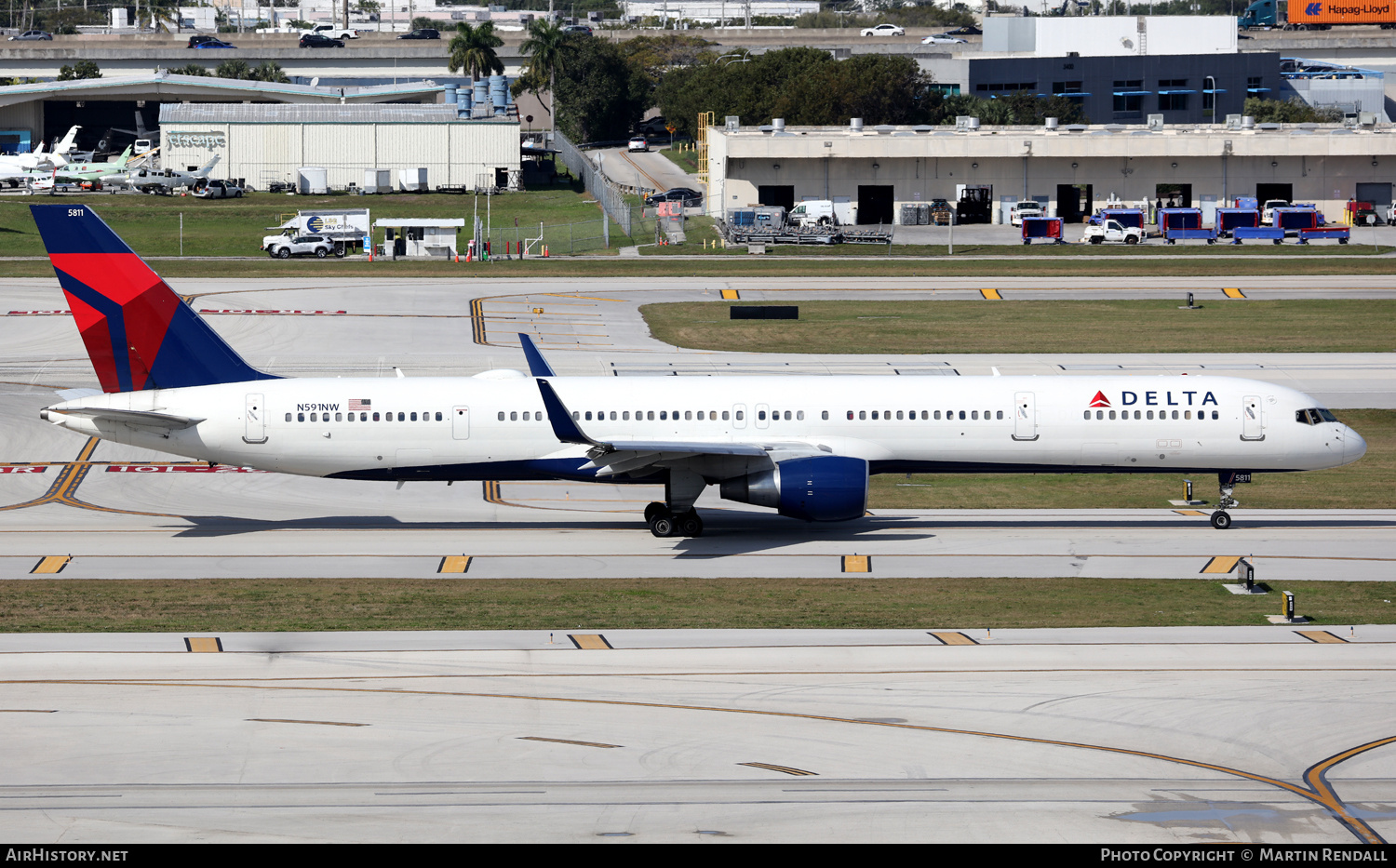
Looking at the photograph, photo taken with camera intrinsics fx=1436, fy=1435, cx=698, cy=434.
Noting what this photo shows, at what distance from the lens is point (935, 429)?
37469mm

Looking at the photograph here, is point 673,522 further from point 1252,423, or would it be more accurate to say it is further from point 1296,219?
point 1296,219

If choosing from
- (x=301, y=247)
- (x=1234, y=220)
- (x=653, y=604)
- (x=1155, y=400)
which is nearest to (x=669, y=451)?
(x=653, y=604)

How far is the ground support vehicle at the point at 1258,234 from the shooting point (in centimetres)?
10162

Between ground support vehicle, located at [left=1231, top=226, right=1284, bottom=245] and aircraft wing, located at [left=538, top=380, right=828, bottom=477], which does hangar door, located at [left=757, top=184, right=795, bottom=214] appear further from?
aircraft wing, located at [left=538, top=380, right=828, bottom=477]

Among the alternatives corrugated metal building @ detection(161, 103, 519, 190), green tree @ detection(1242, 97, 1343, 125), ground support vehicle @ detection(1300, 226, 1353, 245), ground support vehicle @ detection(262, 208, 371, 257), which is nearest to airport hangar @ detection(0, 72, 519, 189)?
corrugated metal building @ detection(161, 103, 519, 190)

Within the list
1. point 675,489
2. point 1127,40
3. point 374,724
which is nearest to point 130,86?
point 1127,40

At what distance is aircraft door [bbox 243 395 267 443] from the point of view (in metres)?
37.1

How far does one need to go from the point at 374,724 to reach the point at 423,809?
149 inches

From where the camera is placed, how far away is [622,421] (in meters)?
37.5

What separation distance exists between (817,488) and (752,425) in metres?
3.18

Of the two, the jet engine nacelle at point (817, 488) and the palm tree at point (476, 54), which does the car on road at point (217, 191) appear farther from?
the jet engine nacelle at point (817, 488)

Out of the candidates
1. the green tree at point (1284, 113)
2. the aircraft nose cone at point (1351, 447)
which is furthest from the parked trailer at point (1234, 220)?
the aircraft nose cone at point (1351, 447)

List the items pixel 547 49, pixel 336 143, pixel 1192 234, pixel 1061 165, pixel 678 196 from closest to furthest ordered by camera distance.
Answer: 1. pixel 1192 234
2. pixel 1061 165
3. pixel 678 196
4. pixel 336 143
5. pixel 547 49

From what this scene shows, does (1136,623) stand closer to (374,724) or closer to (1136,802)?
(1136,802)
